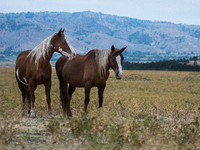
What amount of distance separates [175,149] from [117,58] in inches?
139

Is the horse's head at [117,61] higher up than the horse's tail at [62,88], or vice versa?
the horse's head at [117,61]

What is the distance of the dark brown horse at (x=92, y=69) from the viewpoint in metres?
7.70

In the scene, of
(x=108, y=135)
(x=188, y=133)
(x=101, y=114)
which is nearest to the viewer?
(x=108, y=135)

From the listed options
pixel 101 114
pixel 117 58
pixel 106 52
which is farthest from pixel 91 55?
pixel 101 114

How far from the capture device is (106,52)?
8.00 metres

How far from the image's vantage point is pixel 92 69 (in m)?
7.96

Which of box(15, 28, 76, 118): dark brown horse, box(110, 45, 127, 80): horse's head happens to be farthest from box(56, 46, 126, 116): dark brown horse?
box(15, 28, 76, 118): dark brown horse

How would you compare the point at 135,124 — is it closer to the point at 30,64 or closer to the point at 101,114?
the point at 101,114

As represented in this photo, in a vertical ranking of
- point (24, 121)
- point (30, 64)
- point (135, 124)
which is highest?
point (30, 64)

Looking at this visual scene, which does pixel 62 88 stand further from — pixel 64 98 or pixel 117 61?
pixel 117 61

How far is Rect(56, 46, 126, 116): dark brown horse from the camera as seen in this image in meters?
7.70

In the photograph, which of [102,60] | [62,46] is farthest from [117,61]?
[62,46]

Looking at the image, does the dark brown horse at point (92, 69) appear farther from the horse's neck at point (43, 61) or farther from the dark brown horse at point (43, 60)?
the horse's neck at point (43, 61)

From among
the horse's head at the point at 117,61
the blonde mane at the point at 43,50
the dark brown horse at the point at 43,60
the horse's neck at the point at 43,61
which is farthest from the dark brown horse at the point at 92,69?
the blonde mane at the point at 43,50
